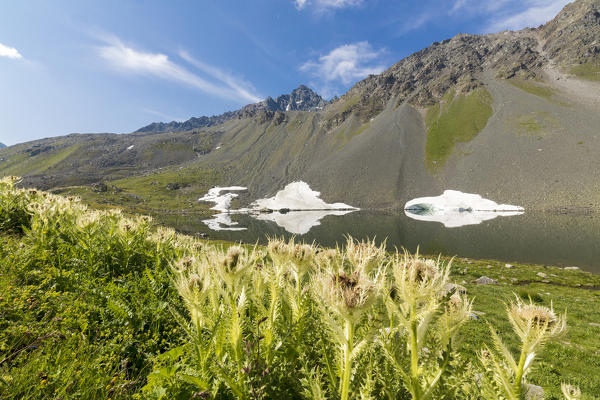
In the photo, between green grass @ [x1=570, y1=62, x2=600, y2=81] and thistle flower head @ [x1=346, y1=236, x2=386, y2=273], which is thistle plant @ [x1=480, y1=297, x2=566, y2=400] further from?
green grass @ [x1=570, y1=62, x2=600, y2=81]

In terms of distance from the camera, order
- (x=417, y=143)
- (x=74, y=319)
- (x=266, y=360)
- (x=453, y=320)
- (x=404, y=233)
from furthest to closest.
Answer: (x=417, y=143), (x=404, y=233), (x=74, y=319), (x=266, y=360), (x=453, y=320)

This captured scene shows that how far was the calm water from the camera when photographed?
48.9 meters

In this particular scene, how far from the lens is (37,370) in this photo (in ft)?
9.05

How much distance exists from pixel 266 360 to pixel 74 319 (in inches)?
138

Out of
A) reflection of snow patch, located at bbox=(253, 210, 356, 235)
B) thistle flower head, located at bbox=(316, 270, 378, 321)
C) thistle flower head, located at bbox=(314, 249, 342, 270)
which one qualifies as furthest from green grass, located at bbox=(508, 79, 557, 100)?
thistle flower head, located at bbox=(316, 270, 378, 321)

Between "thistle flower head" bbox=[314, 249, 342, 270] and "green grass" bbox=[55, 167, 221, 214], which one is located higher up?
"thistle flower head" bbox=[314, 249, 342, 270]

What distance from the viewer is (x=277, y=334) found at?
3004 mm

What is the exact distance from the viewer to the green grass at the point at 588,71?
158875 millimetres

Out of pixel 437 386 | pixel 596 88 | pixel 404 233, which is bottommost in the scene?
pixel 404 233

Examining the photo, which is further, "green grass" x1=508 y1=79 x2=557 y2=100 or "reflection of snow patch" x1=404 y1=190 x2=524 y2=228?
"green grass" x1=508 y1=79 x2=557 y2=100

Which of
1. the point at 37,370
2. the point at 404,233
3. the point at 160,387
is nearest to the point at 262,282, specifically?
the point at 160,387

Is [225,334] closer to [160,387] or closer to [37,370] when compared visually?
[160,387]

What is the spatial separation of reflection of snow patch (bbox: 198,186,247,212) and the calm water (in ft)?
255

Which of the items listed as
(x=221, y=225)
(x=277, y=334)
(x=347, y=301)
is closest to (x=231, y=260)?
(x=277, y=334)
